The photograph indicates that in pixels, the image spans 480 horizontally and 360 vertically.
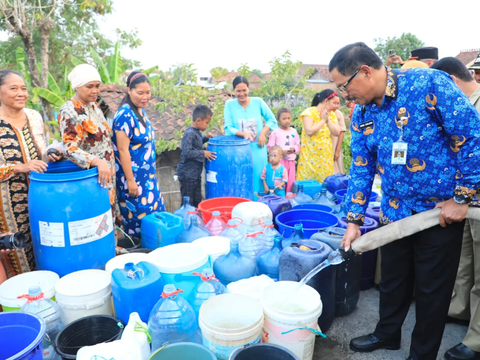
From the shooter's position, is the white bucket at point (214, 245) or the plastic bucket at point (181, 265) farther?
the white bucket at point (214, 245)

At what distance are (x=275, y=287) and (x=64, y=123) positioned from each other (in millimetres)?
2037

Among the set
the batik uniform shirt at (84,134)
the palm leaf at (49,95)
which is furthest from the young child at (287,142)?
the palm leaf at (49,95)

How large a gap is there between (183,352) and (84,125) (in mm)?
1969

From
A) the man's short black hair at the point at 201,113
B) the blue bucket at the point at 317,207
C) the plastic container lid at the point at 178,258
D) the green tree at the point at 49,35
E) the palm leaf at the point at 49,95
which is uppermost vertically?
the green tree at the point at 49,35

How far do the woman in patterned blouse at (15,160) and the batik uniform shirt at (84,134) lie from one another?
20 centimetres

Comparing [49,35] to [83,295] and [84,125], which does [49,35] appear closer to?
[84,125]

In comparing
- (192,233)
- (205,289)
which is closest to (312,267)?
(205,289)

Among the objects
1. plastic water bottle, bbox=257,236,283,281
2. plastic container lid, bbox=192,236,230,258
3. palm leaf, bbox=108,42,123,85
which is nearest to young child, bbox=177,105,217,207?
plastic container lid, bbox=192,236,230,258

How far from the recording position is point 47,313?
6.63ft

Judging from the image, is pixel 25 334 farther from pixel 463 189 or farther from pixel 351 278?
pixel 463 189

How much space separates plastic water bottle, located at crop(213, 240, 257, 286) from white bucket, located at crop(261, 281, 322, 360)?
457mm

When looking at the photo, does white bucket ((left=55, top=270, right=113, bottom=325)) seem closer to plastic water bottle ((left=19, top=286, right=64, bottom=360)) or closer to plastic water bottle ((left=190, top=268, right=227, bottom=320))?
plastic water bottle ((left=19, top=286, right=64, bottom=360))

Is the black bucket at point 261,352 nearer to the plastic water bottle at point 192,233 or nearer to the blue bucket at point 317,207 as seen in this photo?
the plastic water bottle at point 192,233

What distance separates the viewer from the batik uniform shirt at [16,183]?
257 cm
